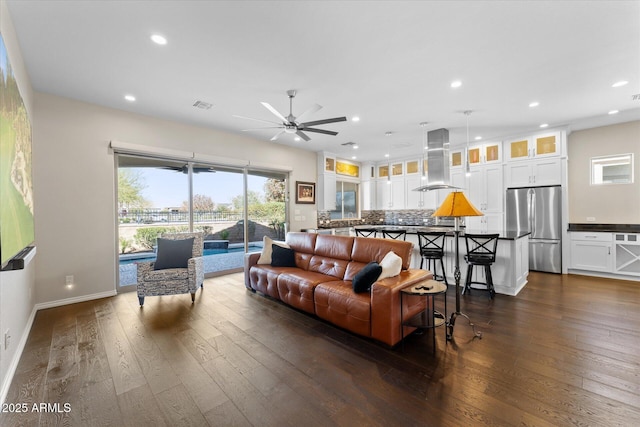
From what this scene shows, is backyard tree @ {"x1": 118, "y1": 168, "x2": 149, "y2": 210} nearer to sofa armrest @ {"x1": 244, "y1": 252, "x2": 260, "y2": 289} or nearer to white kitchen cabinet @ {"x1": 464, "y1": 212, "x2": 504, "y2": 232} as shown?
sofa armrest @ {"x1": 244, "y1": 252, "x2": 260, "y2": 289}

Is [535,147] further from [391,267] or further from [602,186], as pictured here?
[391,267]

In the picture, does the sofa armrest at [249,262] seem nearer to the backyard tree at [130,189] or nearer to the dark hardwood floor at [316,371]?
the dark hardwood floor at [316,371]

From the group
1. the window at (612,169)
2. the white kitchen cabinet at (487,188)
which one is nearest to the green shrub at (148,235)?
the white kitchen cabinet at (487,188)

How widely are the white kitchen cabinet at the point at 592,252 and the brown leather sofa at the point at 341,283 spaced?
4.48 meters

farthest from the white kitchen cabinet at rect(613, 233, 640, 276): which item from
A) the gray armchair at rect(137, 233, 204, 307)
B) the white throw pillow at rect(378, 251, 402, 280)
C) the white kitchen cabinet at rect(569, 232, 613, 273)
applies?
the gray armchair at rect(137, 233, 204, 307)

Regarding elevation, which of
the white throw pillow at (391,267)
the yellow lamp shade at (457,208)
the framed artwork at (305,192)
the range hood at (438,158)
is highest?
the range hood at (438,158)

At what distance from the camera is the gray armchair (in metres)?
3.72

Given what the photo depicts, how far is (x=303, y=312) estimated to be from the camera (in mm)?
3471

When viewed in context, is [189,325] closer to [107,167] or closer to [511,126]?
[107,167]

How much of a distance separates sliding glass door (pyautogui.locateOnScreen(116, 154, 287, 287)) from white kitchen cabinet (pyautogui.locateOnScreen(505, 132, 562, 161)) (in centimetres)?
521

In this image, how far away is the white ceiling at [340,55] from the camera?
2238 mm

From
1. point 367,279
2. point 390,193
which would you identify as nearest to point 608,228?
point 390,193

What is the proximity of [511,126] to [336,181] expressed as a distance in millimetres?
4253

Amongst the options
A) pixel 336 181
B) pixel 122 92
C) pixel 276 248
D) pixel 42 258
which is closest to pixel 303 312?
pixel 276 248
